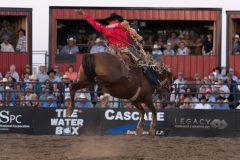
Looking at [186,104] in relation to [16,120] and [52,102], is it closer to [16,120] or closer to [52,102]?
[52,102]

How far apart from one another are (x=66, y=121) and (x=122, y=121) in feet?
4.36

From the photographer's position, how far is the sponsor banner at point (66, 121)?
18.9 m

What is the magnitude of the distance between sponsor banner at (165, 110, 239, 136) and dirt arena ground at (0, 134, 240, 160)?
82cm

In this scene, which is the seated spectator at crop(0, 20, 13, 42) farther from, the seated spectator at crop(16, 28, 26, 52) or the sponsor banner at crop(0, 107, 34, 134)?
the sponsor banner at crop(0, 107, 34, 134)

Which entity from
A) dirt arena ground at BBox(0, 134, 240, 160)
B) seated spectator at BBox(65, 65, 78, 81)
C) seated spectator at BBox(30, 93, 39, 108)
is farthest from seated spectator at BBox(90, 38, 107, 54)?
dirt arena ground at BBox(0, 134, 240, 160)

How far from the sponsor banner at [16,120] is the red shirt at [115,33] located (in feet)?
15.4

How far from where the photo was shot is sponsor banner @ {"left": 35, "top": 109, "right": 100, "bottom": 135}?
62.1ft

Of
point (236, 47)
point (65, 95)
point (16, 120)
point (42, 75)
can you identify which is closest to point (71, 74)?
point (42, 75)

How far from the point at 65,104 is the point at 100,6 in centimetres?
444

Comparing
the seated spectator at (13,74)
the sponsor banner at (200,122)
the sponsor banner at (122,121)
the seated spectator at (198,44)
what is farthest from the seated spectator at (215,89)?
the seated spectator at (13,74)

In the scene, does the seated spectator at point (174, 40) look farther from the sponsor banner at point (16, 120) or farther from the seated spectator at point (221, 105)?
the sponsor banner at point (16, 120)

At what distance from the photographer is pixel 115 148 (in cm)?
1499

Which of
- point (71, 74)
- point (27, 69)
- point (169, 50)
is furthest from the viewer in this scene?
point (169, 50)
